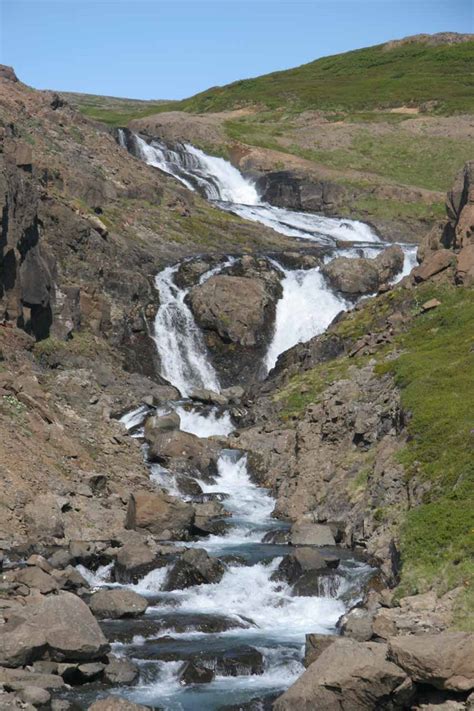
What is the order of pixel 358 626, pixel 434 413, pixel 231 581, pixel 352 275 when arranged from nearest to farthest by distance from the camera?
pixel 358 626 < pixel 231 581 < pixel 434 413 < pixel 352 275

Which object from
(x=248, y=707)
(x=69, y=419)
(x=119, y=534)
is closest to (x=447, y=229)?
(x=69, y=419)

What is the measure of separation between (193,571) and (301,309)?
34693 mm

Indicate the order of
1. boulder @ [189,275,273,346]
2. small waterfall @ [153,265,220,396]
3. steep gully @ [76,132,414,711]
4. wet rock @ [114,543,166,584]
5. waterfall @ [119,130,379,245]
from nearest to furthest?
steep gully @ [76,132,414,711]
wet rock @ [114,543,166,584]
small waterfall @ [153,265,220,396]
boulder @ [189,275,273,346]
waterfall @ [119,130,379,245]

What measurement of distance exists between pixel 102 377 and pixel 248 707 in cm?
3014

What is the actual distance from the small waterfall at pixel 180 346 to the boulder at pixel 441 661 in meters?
35.2

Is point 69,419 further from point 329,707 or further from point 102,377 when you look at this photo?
point 329,707

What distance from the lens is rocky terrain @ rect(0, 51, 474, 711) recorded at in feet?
68.1

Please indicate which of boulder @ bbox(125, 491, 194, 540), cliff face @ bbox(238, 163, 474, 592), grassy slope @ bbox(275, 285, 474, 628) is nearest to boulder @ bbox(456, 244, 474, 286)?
cliff face @ bbox(238, 163, 474, 592)

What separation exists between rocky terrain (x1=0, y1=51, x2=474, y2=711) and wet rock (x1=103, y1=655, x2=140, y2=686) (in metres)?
0.06

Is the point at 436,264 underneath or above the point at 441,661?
above

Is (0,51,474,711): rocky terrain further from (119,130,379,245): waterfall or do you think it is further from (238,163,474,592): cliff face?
(119,130,379,245): waterfall

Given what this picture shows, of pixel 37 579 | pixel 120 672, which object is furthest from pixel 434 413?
pixel 120 672

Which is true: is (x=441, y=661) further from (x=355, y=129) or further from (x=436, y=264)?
(x=355, y=129)

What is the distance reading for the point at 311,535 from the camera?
101 feet
